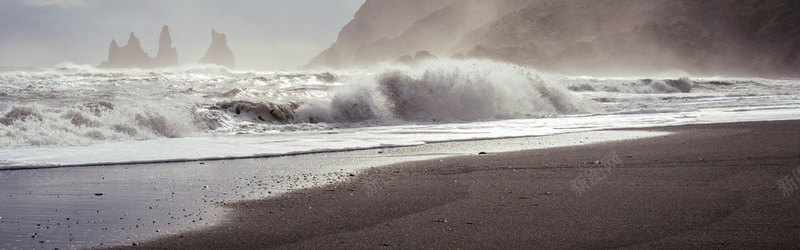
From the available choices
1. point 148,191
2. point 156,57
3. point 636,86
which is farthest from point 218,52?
point 148,191

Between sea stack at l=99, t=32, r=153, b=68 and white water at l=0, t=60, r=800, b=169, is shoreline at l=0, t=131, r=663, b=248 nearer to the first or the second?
white water at l=0, t=60, r=800, b=169

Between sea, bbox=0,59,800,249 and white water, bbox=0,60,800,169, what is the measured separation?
0.04 m

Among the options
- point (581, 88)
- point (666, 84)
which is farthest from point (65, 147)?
point (666, 84)

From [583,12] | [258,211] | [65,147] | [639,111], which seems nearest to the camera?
[258,211]

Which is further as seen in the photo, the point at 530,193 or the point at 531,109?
the point at 531,109

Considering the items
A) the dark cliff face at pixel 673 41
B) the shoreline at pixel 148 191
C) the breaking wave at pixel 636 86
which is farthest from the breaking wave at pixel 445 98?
the dark cliff face at pixel 673 41

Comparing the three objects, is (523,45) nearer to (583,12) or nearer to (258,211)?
(583,12)

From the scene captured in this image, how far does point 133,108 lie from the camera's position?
533 inches

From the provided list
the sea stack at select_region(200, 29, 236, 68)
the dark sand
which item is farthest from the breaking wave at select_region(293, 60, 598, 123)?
the sea stack at select_region(200, 29, 236, 68)

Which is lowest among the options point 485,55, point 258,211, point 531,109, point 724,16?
point 258,211

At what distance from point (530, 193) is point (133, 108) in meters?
10.4

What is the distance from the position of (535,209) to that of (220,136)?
9.78 metres

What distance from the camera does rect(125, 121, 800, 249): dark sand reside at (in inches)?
155

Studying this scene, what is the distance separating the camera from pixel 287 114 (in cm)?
1706
